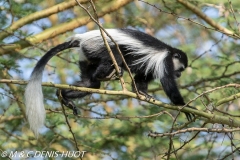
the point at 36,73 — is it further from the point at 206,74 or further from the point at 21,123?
the point at 206,74

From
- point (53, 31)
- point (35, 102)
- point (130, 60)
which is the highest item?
point (53, 31)

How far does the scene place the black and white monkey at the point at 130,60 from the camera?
3529mm

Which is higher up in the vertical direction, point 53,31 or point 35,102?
point 53,31

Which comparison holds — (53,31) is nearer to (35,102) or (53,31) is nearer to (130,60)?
(130,60)

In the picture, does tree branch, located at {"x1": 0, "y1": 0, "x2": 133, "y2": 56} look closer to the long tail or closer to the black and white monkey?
the black and white monkey

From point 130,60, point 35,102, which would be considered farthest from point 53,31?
point 35,102

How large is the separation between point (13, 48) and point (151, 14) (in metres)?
3.02

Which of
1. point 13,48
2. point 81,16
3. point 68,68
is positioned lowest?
point 68,68

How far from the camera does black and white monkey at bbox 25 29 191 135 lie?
3.53m

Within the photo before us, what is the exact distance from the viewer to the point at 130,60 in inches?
150

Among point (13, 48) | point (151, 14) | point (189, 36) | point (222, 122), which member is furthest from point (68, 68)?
point (222, 122)

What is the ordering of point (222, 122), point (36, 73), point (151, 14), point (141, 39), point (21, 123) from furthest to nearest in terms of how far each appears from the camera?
1. point (151, 14)
2. point (21, 123)
3. point (141, 39)
4. point (36, 73)
5. point (222, 122)

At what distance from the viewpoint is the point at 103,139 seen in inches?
171

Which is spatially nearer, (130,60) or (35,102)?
(35,102)
